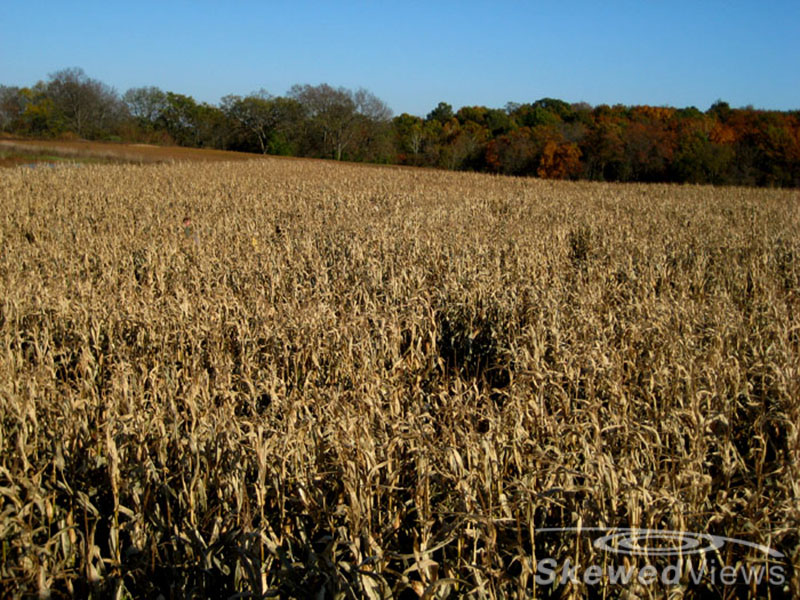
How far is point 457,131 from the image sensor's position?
75312mm

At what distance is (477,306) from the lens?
18.6 ft

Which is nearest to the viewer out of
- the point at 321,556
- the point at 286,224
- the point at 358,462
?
the point at 321,556

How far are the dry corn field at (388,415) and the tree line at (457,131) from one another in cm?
3408

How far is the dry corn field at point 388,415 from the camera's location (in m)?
2.26

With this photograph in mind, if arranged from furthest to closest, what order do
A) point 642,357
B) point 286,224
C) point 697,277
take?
point 286,224
point 697,277
point 642,357

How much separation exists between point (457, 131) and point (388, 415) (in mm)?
75544

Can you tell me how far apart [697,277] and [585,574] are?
5.51m

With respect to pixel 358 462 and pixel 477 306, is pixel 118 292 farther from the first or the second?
pixel 358 462

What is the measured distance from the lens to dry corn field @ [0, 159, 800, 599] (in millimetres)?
2262

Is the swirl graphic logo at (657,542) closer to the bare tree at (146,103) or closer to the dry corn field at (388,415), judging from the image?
the dry corn field at (388,415)

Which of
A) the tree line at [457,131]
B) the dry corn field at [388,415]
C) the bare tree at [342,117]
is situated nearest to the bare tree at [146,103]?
the tree line at [457,131]

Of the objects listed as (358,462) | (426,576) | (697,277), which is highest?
(697,277)

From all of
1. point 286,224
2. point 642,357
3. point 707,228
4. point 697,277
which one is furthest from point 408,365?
point 707,228

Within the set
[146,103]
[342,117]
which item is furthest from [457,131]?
[146,103]
